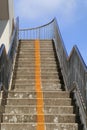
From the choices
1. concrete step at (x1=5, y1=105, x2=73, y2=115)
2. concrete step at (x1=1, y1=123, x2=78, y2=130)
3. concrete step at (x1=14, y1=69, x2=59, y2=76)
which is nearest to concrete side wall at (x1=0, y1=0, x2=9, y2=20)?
concrete step at (x1=14, y1=69, x2=59, y2=76)

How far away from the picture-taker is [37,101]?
919 centimetres

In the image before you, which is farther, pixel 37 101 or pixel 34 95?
pixel 34 95

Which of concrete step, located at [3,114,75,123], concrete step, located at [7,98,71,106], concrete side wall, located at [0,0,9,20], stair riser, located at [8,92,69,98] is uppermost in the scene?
concrete side wall, located at [0,0,9,20]

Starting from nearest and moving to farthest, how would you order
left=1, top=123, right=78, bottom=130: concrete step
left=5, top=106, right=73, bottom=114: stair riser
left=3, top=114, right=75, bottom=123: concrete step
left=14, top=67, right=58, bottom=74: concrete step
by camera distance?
left=1, top=123, right=78, bottom=130: concrete step → left=3, top=114, right=75, bottom=123: concrete step → left=5, top=106, right=73, bottom=114: stair riser → left=14, top=67, right=58, bottom=74: concrete step

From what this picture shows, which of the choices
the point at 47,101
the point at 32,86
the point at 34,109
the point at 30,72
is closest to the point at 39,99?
the point at 47,101

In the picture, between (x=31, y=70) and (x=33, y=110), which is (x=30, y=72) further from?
(x=33, y=110)

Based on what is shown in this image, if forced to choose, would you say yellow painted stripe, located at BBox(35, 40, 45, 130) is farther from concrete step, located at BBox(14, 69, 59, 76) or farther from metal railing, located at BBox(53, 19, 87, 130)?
metal railing, located at BBox(53, 19, 87, 130)

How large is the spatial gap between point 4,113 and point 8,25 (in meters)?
8.94

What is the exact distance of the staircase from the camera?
789 cm

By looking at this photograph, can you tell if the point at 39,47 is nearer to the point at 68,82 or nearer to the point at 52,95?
the point at 68,82

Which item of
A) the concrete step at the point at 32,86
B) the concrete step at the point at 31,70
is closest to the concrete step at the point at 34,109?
the concrete step at the point at 32,86

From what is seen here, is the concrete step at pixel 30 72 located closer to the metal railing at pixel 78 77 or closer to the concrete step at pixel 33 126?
the metal railing at pixel 78 77

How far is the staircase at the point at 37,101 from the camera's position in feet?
25.9

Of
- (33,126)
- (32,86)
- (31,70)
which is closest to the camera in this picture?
(33,126)
